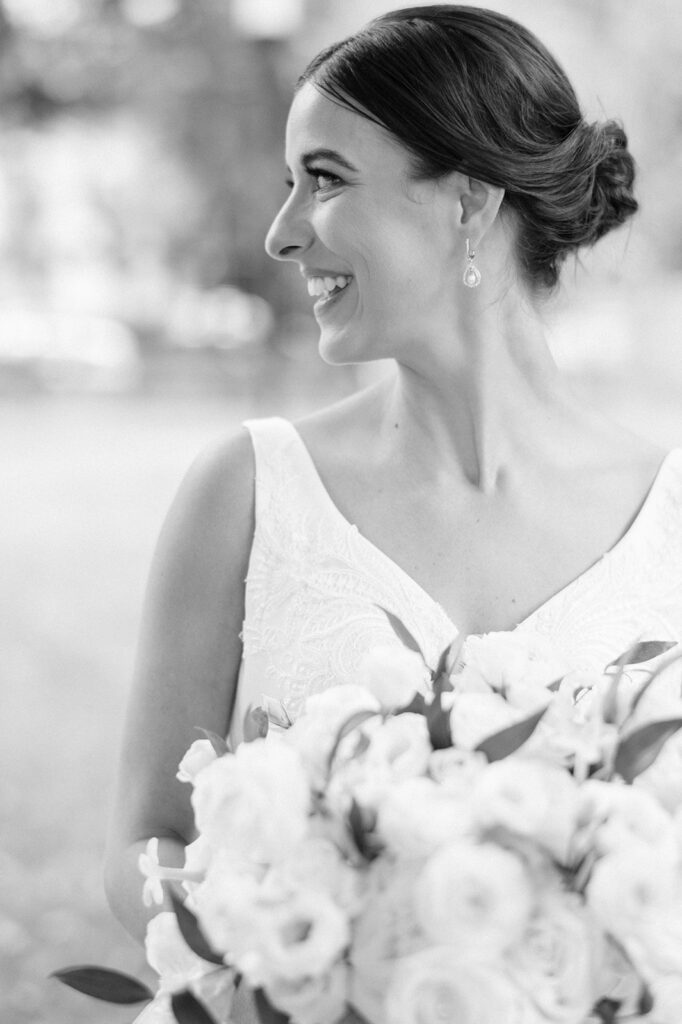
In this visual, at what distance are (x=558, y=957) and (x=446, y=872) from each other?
0.11m

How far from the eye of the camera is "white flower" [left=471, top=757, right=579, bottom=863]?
0.76 metres

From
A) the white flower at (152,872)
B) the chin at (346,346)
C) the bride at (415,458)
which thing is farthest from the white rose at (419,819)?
the chin at (346,346)

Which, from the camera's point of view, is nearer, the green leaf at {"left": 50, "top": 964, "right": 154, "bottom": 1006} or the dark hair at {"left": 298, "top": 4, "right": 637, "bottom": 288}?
the green leaf at {"left": 50, "top": 964, "right": 154, "bottom": 1006}

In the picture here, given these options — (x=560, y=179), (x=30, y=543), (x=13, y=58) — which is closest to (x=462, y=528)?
(x=560, y=179)

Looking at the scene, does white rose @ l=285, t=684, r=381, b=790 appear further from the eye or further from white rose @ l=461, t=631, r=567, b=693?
the eye

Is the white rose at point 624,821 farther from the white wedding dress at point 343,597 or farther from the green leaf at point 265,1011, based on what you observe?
the white wedding dress at point 343,597

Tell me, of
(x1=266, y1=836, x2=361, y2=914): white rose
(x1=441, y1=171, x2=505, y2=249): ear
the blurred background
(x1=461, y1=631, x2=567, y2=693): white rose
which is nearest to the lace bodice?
(x1=441, y1=171, x2=505, y2=249): ear

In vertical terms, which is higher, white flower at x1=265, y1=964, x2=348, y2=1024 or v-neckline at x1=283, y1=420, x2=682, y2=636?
v-neckline at x1=283, y1=420, x2=682, y2=636

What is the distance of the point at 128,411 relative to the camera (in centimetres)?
609

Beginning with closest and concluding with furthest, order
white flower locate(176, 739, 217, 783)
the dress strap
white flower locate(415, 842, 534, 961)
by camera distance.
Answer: white flower locate(415, 842, 534, 961)
white flower locate(176, 739, 217, 783)
the dress strap

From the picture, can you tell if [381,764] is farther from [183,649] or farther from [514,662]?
[183,649]

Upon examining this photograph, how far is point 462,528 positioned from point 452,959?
0.97 m

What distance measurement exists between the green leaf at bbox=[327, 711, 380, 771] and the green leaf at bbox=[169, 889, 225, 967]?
139mm

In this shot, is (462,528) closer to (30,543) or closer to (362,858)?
(362,858)
